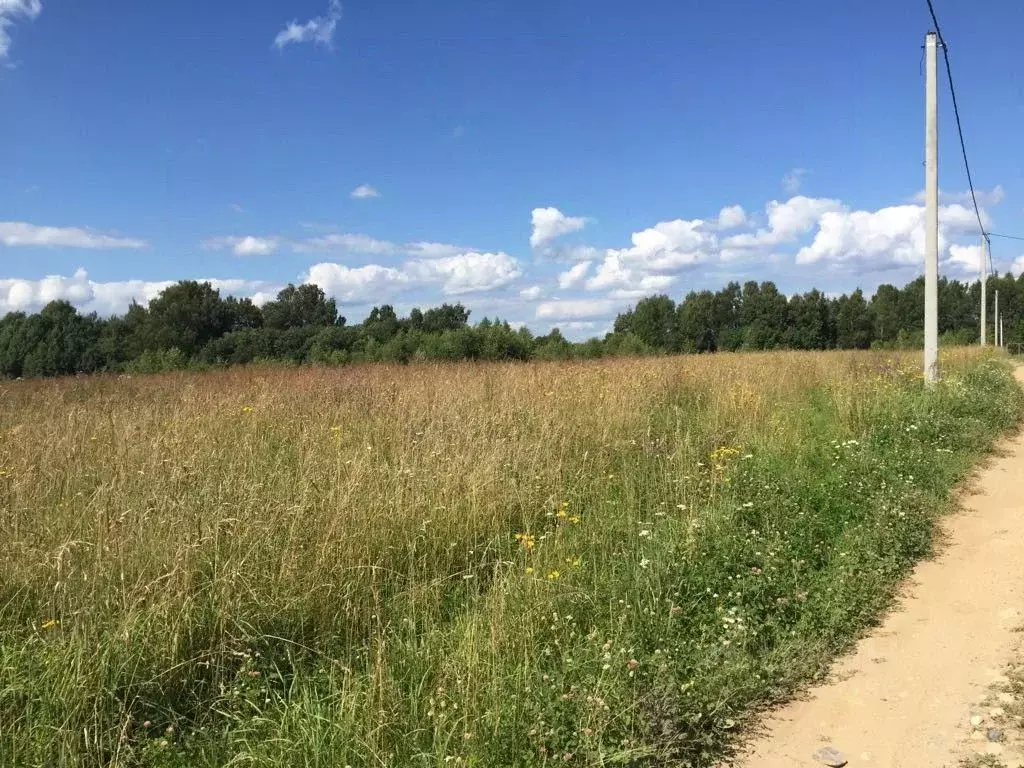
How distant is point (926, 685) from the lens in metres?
3.08

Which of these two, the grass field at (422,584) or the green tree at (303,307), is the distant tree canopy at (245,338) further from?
the grass field at (422,584)

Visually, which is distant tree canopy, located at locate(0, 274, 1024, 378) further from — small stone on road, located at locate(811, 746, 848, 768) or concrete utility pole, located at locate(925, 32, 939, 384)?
small stone on road, located at locate(811, 746, 848, 768)

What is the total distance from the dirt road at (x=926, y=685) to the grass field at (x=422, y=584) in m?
0.16

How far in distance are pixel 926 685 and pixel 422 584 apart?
2610 mm

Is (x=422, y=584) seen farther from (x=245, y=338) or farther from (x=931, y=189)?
(x=245, y=338)

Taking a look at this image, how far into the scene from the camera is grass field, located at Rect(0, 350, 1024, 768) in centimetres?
255

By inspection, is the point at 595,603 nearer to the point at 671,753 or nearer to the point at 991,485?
the point at 671,753

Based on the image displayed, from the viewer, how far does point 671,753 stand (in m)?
2.55

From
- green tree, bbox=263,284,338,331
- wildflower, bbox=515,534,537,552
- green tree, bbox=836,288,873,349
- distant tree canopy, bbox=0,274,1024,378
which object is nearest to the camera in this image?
wildflower, bbox=515,534,537,552

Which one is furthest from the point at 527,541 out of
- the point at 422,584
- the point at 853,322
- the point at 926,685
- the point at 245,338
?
the point at 853,322

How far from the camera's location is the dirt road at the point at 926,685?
8.58 ft

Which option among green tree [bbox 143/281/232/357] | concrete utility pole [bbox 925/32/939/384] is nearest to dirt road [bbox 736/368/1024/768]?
concrete utility pole [bbox 925/32/939/384]

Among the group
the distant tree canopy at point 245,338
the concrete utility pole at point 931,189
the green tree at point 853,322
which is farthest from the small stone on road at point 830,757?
the green tree at point 853,322

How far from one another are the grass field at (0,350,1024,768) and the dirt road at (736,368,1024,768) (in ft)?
0.54
